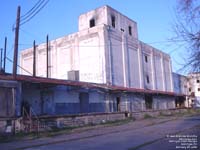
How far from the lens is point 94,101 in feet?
91.3

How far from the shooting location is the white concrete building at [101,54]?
35.0m

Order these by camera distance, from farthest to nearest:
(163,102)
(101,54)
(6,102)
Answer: (163,102), (101,54), (6,102)

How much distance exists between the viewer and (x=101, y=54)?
113ft

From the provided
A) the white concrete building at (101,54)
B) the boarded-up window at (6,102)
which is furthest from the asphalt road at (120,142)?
the white concrete building at (101,54)

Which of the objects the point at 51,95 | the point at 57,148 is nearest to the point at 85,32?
the point at 51,95

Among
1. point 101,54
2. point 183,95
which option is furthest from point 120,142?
point 183,95

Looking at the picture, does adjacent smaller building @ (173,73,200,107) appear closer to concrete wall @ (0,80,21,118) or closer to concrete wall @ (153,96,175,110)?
concrete wall @ (153,96,175,110)

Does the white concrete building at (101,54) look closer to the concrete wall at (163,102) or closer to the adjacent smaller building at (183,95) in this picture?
the concrete wall at (163,102)

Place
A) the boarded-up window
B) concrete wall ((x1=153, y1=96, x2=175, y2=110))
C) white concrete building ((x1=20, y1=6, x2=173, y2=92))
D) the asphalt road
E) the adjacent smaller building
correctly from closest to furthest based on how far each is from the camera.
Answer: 1. the asphalt road
2. the boarded-up window
3. white concrete building ((x1=20, y1=6, x2=173, y2=92))
4. concrete wall ((x1=153, y1=96, x2=175, y2=110))
5. the adjacent smaller building

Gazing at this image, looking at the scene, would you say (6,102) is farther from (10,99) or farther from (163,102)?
(163,102)

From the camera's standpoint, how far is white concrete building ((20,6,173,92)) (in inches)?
1378

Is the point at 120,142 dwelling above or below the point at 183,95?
below

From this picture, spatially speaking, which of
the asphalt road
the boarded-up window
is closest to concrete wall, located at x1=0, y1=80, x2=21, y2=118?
the boarded-up window

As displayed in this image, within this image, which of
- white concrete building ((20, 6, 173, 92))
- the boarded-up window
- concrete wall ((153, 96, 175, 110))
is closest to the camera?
the boarded-up window
